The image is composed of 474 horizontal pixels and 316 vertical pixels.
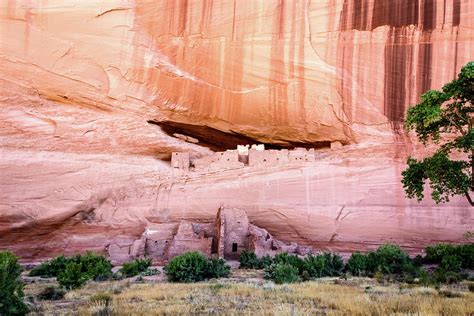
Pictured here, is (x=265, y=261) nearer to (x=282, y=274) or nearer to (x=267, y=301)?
(x=282, y=274)

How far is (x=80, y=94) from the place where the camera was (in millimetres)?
14281

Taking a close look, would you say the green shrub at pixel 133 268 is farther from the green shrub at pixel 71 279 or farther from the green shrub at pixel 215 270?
the green shrub at pixel 71 279

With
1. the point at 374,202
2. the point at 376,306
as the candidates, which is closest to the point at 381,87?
the point at 374,202

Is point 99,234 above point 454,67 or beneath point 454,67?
beneath

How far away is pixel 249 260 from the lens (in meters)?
13.5

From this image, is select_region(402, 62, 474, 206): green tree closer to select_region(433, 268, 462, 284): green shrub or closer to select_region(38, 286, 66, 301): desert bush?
select_region(433, 268, 462, 284): green shrub

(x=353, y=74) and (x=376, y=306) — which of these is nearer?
(x=376, y=306)

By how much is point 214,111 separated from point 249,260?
16.1 feet

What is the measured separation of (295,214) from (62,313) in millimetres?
9673

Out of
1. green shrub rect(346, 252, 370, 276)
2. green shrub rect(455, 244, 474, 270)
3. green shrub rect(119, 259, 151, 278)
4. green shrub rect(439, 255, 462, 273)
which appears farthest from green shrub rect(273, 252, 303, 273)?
green shrub rect(455, 244, 474, 270)

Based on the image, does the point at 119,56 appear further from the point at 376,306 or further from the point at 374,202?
the point at 376,306

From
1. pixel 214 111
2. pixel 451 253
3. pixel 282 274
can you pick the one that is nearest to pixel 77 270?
pixel 282 274

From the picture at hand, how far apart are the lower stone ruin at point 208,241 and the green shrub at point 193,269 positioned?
2676 millimetres

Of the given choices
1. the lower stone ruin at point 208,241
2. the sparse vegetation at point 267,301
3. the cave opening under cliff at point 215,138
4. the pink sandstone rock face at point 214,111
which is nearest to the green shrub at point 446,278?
the sparse vegetation at point 267,301
